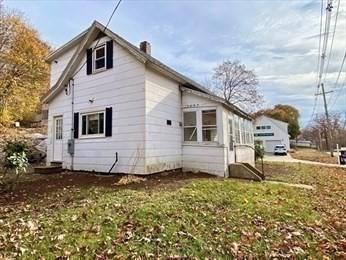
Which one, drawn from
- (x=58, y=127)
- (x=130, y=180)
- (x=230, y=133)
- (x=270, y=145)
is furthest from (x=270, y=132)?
(x=130, y=180)

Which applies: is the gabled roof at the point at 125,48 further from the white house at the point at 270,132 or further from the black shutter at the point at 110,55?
the white house at the point at 270,132

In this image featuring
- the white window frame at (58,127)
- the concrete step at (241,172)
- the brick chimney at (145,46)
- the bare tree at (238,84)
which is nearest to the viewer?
the concrete step at (241,172)

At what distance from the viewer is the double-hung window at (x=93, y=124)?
11754mm

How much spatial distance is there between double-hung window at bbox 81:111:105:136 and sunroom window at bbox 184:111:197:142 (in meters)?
3.96

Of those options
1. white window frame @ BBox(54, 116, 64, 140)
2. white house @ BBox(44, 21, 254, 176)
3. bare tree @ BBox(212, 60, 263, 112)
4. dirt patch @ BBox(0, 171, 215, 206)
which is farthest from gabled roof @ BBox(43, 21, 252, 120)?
bare tree @ BBox(212, 60, 263, 112)

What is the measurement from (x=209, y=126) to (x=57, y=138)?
8401mm

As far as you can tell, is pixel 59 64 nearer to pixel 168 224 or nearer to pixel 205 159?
pixel 205 159

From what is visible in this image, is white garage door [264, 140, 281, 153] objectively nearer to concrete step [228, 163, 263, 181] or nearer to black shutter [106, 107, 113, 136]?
concrete step [228, 163, 263, 181]

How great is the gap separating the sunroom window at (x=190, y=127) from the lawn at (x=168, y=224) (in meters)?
4.85

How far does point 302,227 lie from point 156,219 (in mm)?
2880

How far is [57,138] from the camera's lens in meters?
14.1

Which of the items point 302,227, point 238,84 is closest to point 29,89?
point 238,84

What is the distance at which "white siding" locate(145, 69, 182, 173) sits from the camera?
10469 millimetres

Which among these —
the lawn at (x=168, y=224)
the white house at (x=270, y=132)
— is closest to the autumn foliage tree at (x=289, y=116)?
the white house at (x=270, y=132)
